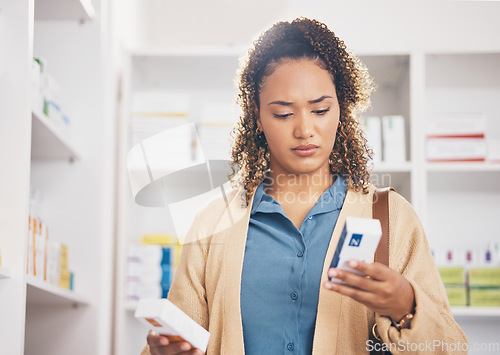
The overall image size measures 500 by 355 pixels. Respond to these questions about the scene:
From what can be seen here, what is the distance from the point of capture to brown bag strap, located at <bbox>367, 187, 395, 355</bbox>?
1.28 metres

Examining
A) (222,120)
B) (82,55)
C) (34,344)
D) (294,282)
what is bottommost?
(34,344)

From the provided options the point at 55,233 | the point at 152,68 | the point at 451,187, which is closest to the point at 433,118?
the point at 451,187

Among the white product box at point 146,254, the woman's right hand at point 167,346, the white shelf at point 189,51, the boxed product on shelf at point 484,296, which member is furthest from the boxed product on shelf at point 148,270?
the woman's right hand at point 167,346

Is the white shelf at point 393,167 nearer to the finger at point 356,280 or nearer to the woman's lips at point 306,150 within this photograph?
the woman's lips at point 306,150

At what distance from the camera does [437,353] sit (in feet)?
3.90

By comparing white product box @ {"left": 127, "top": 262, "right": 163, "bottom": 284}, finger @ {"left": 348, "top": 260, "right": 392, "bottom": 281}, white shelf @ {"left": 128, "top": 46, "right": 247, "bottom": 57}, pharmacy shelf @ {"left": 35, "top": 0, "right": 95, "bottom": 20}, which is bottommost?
white product box @ {"left": 127, "top": 262, "right": 163, "bottom": 284}

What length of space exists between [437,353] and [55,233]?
1477 millimetres

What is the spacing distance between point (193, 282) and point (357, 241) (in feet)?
1.37

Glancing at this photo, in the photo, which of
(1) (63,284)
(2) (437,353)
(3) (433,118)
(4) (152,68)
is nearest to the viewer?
(2) (437,353)

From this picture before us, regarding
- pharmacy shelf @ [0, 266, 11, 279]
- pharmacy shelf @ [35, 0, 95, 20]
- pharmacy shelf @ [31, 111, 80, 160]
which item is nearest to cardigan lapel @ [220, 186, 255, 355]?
pharmacy shelf @ [0, 266, 11, 279]

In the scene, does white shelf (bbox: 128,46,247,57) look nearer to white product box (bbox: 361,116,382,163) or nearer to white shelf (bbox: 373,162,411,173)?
white product box (bbox: 361,116,382,163)

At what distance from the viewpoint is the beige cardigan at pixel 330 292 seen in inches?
47.3

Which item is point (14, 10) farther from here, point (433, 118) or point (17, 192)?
point (433, 118)

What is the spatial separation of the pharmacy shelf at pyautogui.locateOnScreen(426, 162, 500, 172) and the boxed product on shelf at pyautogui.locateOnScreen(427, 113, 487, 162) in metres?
0.02
